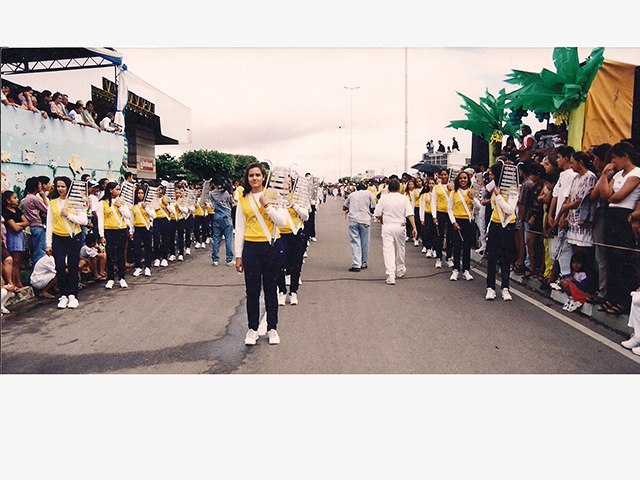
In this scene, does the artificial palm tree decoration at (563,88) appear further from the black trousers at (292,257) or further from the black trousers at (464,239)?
the black trousers at (292,257)

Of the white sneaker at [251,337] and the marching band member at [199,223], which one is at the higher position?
the marching band member at [199,223]

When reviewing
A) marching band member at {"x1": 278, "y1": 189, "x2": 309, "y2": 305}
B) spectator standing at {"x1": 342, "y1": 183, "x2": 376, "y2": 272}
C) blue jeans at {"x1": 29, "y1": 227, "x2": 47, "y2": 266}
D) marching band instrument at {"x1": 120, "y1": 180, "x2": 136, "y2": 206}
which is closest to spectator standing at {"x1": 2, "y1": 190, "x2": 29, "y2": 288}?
blue jeans at {"x1": 29, "y1": 227, "x2": 47, "y2": 266}

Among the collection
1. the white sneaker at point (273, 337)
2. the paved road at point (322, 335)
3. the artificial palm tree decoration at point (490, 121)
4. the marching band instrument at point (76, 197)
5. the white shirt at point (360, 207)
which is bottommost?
the paved road at point (322, 335)

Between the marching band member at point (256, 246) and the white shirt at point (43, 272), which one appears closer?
the marching band member at point (256, 246)

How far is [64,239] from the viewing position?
7.47 metres

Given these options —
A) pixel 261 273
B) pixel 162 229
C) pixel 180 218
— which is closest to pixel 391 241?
pixel 261 273

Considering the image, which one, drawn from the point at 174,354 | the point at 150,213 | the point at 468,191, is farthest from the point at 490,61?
the point at 150,213

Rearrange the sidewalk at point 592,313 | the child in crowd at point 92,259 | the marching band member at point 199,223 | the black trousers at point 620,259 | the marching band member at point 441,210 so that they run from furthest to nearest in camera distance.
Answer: the marching band member at point 199,223, the marching band member at point 441,210, the child in crowd at point 92,259, the black trousers at point 620,259, the sidewalk at point 592,313

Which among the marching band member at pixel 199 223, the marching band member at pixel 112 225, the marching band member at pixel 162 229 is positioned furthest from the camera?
the marching band member at pixel 199 223

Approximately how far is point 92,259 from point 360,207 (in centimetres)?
483

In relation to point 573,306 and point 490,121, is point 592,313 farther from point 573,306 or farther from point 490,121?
point 490,121

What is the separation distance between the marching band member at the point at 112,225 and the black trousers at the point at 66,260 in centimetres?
131

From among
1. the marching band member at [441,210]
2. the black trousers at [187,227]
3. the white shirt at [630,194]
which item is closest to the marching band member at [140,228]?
the black trousers at [187,227]

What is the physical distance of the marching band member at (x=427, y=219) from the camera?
1295 cm
